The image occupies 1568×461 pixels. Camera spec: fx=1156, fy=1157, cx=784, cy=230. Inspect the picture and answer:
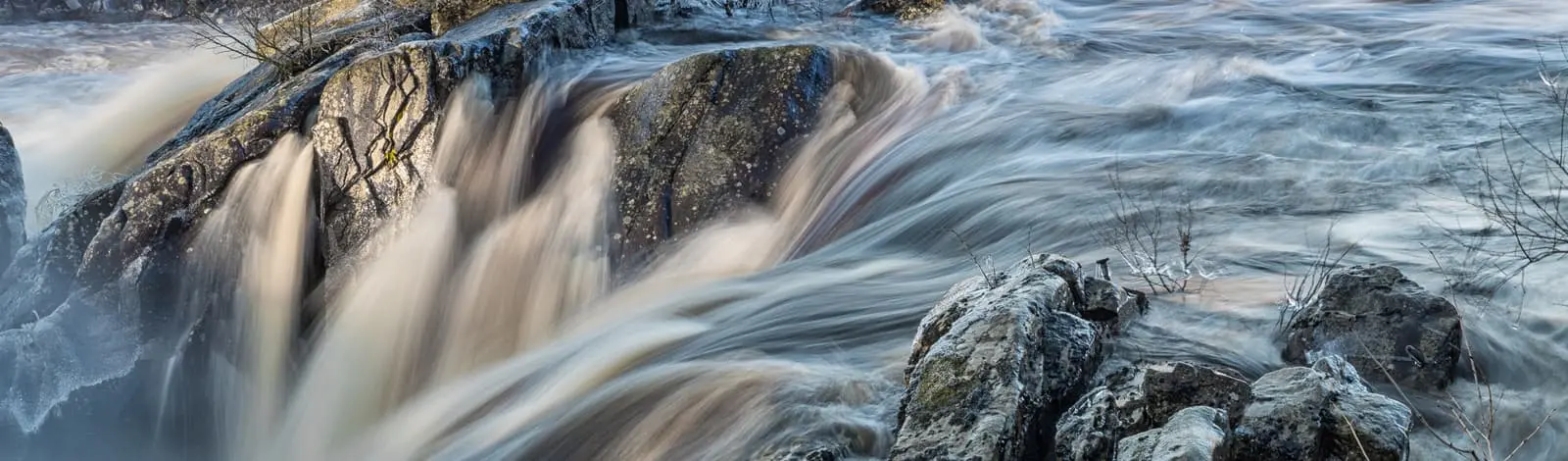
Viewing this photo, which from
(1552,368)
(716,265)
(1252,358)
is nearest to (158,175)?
(716,265)

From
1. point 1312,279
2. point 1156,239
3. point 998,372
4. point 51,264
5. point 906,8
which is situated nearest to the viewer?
point 998,372

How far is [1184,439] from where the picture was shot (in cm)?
329

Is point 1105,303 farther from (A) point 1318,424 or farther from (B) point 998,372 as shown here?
(A) point 1318,424

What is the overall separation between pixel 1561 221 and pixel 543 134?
5.76 m

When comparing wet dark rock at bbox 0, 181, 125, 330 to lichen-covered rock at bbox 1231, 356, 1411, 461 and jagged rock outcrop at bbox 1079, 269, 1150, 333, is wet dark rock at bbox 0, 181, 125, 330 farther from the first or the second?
lichen-covered rock at bbox 1231, 356, 1411, 461

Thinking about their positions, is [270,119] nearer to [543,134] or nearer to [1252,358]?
[543,134]

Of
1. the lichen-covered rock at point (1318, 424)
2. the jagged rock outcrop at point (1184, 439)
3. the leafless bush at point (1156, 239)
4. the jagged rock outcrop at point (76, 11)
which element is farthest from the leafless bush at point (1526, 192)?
the jagged rock outcrop at point (76, 11)

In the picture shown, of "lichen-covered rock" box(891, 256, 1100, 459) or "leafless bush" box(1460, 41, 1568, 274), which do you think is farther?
"leafless bush" box(1460, 41, 1568, 274)

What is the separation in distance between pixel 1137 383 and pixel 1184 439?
1.84ft

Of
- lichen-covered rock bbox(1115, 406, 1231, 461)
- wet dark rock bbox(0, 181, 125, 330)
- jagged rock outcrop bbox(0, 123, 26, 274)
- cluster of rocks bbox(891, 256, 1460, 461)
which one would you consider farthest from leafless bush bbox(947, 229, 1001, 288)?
jagged rock outcrop bbox(0, 123, 26, 274)

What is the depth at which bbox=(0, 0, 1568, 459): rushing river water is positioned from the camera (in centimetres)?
499

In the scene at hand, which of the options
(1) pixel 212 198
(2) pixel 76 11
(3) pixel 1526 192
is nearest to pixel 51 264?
(1) pixel 212 198

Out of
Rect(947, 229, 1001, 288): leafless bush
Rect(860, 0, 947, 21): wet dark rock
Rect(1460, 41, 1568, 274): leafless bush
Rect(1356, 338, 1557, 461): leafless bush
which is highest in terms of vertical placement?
Rect(860, 0, 947, 21): wet dark rock

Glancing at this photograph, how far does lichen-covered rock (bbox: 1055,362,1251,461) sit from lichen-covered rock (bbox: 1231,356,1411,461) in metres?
0.12
